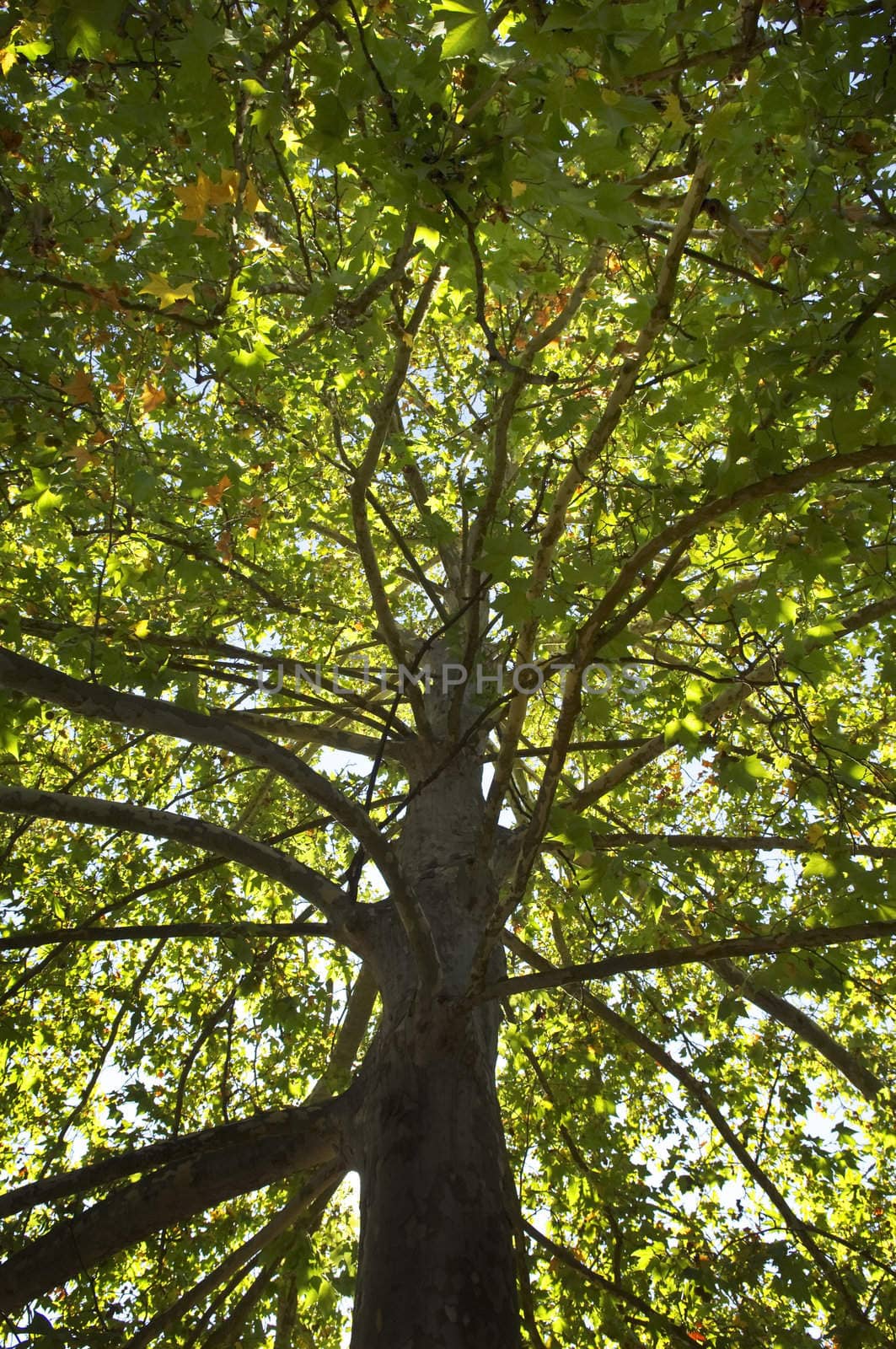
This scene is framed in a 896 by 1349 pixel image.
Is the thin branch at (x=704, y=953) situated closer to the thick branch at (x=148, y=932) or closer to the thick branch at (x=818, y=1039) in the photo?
the thick branch at (x=148, y=932)

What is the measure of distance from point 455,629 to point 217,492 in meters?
1.53

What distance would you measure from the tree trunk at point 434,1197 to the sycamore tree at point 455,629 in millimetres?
13

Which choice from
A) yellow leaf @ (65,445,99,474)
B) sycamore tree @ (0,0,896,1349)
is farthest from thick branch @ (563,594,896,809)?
yellow leaf @ (65,445,99,474)

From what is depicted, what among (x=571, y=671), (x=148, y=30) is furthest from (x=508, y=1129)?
(x=148, y=30)

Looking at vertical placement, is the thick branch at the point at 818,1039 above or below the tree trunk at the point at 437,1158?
above

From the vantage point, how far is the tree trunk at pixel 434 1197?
6.61 feet

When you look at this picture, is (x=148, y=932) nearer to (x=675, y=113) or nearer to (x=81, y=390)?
(x=81, y=390)

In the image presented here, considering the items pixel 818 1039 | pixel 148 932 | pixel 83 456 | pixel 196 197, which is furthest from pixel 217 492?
pixel 818 1039

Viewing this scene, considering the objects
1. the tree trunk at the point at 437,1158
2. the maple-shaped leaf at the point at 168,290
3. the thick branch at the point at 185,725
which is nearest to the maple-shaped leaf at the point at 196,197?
the maple-shaped leaf at the point at 168,290

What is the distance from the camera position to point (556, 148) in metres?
1.90

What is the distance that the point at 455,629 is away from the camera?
4.73 metres

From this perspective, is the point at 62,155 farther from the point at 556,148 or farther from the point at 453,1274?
the point at 453,1274

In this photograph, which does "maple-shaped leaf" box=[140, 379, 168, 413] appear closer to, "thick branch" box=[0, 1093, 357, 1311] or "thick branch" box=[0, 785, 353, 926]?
"thick branch" box=[0, 785, 353, 926]

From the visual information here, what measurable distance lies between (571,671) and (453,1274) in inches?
61.4
